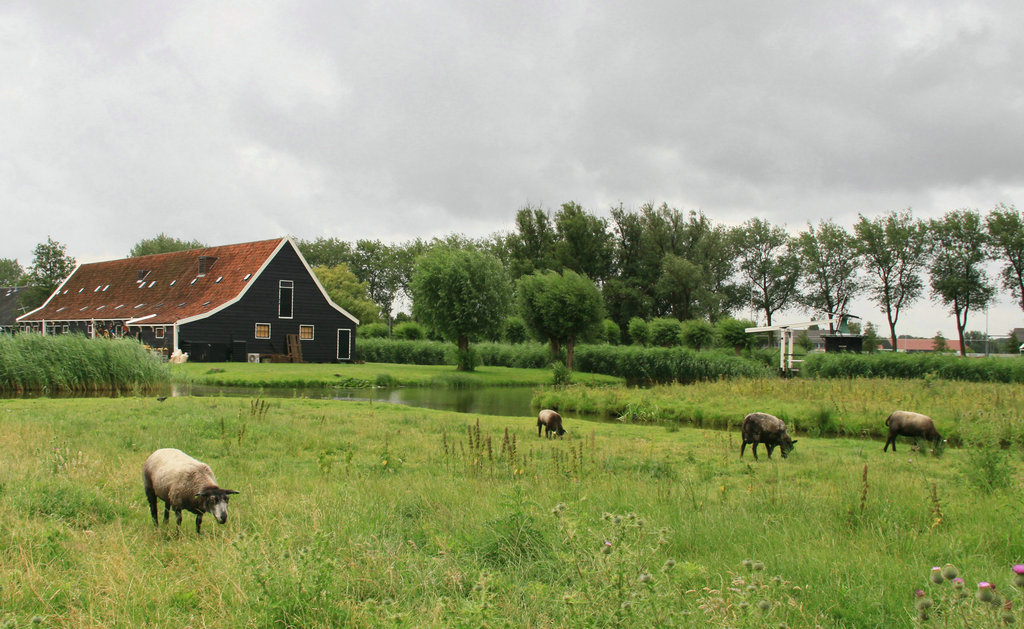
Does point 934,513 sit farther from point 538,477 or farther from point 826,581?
point 538,477

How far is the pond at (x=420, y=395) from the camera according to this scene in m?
25.3

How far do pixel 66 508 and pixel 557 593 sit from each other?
5076mm

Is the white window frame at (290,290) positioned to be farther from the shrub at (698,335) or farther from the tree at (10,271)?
the tree at (10,271)

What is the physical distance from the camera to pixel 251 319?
4178 cm

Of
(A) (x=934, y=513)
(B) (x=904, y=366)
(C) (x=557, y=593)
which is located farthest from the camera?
(B) (x=904, y=366)

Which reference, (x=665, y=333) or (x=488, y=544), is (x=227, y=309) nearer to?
(x=665, y=333)

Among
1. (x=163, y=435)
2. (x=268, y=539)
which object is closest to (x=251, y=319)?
(x=163, y=435)

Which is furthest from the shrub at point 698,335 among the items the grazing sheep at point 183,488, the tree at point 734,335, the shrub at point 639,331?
the grazing sheep at point 183,488

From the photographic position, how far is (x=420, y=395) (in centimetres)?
3103

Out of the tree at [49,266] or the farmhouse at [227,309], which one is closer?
the farmhouse at [227,309]

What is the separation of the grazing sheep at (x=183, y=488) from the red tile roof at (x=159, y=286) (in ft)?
116

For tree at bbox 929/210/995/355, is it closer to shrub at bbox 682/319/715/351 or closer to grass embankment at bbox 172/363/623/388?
shrub at bbox 682/319/715/351

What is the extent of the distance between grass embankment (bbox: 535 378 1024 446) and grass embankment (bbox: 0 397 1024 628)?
8568 mm

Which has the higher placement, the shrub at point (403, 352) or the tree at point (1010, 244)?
the tree at point (1010, 244)
